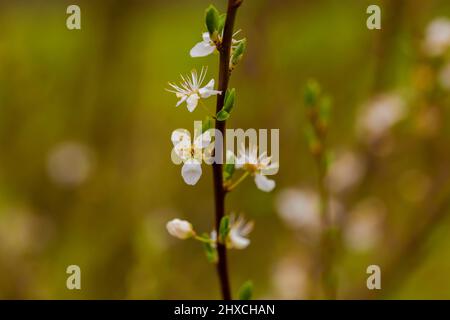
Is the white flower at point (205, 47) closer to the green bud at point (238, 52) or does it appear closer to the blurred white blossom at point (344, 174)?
the green bud at point (238, 52)

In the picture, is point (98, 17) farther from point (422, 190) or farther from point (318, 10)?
point (422, 190)

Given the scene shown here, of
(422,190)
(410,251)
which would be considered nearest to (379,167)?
(422,190)

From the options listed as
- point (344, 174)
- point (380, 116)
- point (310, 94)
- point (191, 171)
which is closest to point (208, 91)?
point (191, 171)

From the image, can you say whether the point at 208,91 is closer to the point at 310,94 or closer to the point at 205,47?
the point at 205,47

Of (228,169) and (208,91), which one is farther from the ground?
(208,91)

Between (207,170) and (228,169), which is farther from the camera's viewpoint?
(207,170)

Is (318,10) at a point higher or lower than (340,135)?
higher
